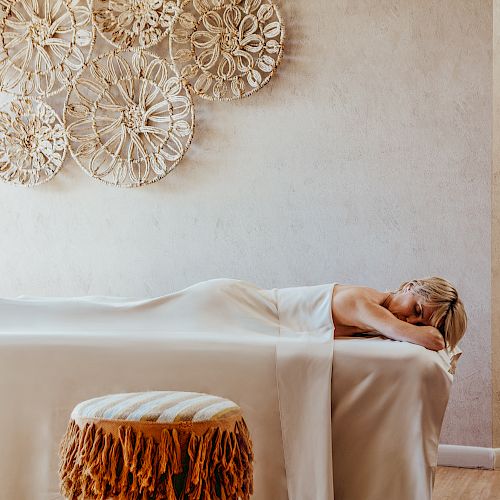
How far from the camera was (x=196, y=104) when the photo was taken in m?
3.50

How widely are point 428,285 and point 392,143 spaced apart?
811 mm

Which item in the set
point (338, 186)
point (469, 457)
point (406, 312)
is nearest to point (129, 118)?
point (338, 186)

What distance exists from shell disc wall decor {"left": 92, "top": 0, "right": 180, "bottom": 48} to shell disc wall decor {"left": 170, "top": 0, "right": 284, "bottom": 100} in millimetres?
64

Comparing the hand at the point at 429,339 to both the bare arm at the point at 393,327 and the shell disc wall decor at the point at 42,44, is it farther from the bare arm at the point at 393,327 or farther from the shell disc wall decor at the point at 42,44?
the shell disc wall decor at the point at 42,44

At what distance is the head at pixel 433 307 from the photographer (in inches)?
101

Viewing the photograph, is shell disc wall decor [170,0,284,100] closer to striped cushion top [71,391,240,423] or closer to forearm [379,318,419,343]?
forearm [379,318,419,343]

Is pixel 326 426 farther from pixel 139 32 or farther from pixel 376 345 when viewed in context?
pixel 139 32

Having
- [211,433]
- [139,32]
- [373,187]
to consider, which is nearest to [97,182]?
[139,32]

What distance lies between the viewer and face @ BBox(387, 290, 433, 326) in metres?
2.61

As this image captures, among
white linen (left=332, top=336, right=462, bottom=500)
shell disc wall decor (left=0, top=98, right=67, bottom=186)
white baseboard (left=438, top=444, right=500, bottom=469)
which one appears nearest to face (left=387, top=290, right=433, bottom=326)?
white linen (left=332, top=336, right=462, bottom=500)

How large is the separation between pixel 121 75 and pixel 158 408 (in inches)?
91.2

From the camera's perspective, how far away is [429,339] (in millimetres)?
2410

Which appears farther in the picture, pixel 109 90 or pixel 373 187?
pixel 109 90

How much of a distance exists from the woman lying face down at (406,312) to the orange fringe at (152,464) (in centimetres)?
94
